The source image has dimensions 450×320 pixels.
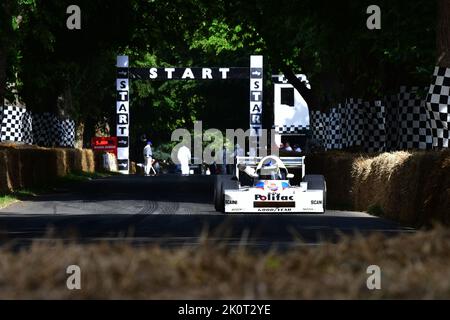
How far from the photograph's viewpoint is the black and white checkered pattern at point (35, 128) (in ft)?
119

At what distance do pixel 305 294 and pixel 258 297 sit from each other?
16cm

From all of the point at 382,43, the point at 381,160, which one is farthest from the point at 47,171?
the point at 381,160

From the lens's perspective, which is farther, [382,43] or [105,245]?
[382,43]

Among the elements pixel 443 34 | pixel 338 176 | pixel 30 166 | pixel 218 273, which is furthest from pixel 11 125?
pixel 218 273

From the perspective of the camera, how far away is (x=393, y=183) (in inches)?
731

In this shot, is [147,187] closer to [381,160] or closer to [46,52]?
[46,52]

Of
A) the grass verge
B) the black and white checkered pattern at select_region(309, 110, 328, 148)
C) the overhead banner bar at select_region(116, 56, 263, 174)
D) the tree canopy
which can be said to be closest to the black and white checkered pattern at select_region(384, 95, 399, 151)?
the tree canopy

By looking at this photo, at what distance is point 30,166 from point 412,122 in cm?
946

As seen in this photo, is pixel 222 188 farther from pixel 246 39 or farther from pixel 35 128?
pixel 35 128

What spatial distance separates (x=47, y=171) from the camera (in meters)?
32.1

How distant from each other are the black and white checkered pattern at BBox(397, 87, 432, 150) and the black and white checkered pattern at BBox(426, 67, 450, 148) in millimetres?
5481

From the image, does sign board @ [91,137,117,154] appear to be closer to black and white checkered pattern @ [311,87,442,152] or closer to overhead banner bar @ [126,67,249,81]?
overhead banner bar @ [126,67,249,81]

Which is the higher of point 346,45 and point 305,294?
point 346,45

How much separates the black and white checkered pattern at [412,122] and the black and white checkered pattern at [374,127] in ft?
8.52
